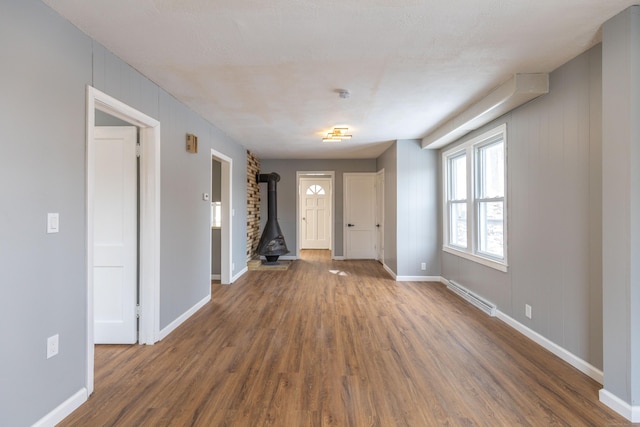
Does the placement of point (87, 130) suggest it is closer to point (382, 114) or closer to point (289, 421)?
point (289, 421)

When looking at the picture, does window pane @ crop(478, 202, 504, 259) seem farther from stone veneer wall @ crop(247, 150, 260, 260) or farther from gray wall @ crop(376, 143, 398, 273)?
stone veneer wall @ crop(247, 150, 260, 260)

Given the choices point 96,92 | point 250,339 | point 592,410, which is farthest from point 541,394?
point 96,92

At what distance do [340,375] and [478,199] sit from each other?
2.86 meters

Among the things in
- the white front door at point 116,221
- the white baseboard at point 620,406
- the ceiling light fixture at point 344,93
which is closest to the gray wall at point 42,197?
the white front door at point 116,221

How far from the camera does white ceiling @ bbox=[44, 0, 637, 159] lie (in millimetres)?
1735

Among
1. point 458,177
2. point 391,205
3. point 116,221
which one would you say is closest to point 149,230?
point 116,221

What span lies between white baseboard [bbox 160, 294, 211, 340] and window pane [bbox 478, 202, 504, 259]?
360 centimetres

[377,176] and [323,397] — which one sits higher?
[377,176]

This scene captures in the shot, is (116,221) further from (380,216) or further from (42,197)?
(380,216)

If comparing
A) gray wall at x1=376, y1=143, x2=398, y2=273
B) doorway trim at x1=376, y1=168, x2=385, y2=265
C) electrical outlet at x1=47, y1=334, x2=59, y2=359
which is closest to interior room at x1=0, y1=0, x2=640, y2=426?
electrical outlet at x1=47, y1=334, x2=59, y2=359

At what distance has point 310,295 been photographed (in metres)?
4.25

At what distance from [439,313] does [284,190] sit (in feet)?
14.9

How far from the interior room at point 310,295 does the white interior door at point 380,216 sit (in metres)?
2.34

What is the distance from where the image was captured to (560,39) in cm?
206
